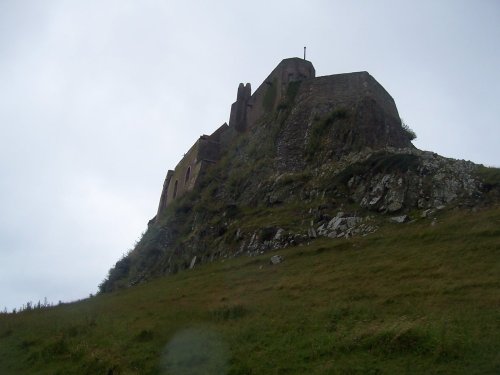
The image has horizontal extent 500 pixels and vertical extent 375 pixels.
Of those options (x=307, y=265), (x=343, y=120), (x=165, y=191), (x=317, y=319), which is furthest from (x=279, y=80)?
(x=317, y=319)

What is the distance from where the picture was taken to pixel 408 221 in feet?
76.0

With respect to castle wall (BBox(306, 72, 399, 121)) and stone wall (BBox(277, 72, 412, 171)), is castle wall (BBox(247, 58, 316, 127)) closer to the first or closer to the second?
stone wall (BBox(277, 72, 412, 171))

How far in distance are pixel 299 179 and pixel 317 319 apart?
16.4m

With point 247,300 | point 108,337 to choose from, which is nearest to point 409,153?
point 247,300

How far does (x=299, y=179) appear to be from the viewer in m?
30.8

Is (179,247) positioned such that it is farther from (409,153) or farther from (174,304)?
(409,153)

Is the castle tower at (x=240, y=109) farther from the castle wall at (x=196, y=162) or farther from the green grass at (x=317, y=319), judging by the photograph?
the green grass at (x=317, y=319)

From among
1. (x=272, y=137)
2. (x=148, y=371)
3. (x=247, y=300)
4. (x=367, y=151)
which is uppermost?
(x=272, y=137)

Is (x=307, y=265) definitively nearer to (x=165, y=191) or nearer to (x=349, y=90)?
(x=349, y=90)

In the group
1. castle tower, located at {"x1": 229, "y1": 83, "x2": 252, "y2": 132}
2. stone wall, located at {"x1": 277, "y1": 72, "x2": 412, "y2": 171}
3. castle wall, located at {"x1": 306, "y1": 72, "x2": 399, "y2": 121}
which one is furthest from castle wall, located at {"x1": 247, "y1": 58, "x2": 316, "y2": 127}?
castle wall, located at {"x1": 306, "y1": 72, "x2": 399, "y2": 121}

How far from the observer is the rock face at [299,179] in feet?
81.6

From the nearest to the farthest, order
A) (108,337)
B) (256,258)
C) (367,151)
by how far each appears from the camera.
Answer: (108,337), (256,258), (367,151)

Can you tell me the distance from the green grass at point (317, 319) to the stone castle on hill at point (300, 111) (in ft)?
33.3

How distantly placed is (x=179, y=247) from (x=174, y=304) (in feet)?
41.2
